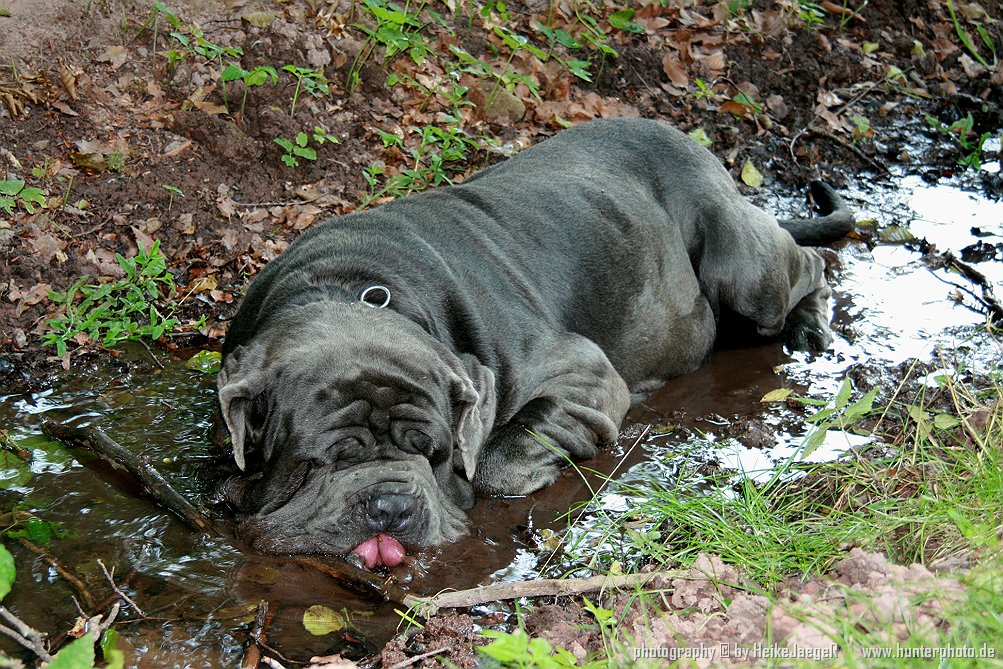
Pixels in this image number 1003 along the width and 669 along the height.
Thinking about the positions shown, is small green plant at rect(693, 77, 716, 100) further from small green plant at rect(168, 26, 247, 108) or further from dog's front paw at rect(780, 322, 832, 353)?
small green plant at rect(168, 26, 247, 108)

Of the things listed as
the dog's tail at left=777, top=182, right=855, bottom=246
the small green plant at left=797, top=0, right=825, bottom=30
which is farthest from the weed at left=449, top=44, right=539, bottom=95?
the small green plant at left=797, top=0, right=825, bottom=30

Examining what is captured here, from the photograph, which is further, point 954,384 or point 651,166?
point 651,166

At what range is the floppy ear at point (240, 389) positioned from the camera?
3.94m

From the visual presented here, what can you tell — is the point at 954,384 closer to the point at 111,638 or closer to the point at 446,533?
the point at 446,533

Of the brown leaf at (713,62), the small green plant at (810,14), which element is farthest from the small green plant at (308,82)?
the small green plant at (810,14)

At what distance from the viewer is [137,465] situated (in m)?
4.40

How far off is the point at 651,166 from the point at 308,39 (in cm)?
298

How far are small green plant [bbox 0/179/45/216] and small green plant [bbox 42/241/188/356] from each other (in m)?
0.58

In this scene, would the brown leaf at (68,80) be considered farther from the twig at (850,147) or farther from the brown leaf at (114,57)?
the twig at (850,147)

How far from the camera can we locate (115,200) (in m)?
6.45

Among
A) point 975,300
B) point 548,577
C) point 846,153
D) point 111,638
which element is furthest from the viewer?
point 846,153

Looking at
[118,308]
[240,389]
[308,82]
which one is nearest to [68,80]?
[308,82]

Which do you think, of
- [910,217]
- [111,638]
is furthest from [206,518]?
[910,217]

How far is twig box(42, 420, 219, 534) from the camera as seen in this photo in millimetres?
4188
